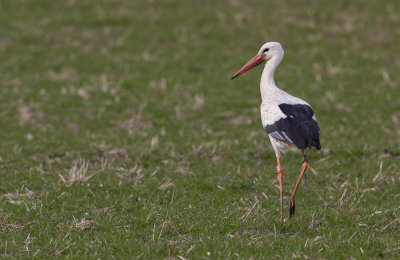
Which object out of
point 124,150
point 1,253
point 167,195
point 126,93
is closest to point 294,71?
point 126,93

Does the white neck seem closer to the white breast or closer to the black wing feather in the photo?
the white breast

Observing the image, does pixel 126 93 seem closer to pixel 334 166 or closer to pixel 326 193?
pixel 334 166

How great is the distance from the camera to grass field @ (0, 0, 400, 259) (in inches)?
284

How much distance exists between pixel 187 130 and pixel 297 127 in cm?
632

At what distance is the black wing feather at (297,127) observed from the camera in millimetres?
7344

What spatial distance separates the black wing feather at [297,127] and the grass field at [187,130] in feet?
3.51

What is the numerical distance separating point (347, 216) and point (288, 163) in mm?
3270

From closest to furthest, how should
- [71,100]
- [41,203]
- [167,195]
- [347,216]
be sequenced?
[347,216] → [41,203] → [167,195] → [71,100]

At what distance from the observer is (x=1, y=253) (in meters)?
6.49

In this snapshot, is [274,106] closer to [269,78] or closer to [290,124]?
[290,124]

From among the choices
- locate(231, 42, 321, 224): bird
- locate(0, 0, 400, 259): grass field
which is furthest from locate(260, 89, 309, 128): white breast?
locate(0, 0, 400, 259): grass field

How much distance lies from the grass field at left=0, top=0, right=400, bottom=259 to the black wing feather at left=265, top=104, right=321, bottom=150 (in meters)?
1.07

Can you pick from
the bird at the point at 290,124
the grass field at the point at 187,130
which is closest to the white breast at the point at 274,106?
the bird at the point at 290,124

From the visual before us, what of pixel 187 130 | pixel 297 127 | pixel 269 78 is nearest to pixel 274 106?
pixel 297 127
